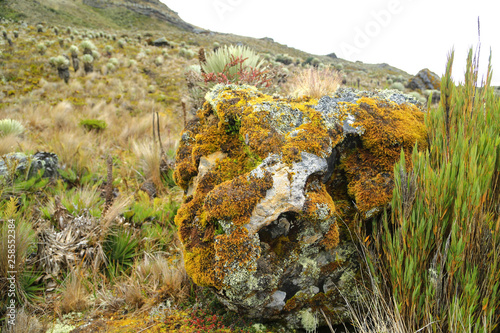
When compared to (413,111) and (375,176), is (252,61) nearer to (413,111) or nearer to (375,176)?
(413,111)

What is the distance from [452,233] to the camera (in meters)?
1.50

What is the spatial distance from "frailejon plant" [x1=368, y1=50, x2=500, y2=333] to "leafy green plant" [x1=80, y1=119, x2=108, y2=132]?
8.01 meters

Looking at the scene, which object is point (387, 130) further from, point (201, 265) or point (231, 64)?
point (231, 64)

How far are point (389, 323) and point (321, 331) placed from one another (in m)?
0.58

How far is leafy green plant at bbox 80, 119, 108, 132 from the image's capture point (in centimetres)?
778

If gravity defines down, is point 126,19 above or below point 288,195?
above

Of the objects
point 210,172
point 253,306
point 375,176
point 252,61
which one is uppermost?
point 252,61

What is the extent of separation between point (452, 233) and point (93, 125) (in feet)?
28.2

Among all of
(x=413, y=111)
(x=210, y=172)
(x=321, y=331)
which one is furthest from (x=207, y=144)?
(x=413, y=111)

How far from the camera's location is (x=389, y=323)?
1.78 metres

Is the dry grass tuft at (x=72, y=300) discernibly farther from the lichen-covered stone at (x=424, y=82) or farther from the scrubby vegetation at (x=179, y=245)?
the lichen-covered stone at (x=424, y=82)

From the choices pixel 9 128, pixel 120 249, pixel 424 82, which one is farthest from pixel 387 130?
pixel 424 82

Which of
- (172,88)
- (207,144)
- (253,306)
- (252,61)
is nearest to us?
(253,306)

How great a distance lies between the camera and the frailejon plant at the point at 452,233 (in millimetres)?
1486
